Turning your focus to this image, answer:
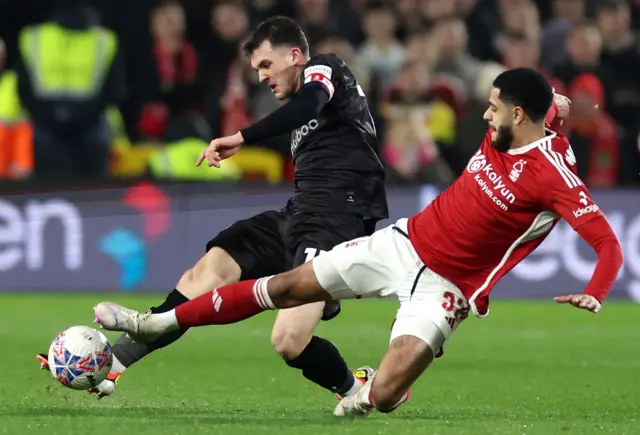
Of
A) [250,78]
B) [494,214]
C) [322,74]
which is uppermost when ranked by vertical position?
[322,74]

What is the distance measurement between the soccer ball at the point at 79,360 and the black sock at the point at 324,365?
0.94m

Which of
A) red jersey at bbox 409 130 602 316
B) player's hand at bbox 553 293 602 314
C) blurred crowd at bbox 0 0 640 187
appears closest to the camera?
player's hand at bbox 553 293 602 314

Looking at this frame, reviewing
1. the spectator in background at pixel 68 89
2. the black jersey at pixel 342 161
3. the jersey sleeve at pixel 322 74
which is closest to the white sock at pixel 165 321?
the black jersey at pixel 342 161

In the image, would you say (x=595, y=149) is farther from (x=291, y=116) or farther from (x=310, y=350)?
(x=291, y=116)

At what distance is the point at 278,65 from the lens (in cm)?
740

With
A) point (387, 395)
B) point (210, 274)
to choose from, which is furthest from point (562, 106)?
point (210, 274)

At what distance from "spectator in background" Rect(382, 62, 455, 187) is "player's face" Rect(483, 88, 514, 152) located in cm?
769

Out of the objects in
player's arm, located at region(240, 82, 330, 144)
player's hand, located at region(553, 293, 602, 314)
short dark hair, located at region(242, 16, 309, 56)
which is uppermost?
short dark hair, located at region(242, 16, 309, 56)

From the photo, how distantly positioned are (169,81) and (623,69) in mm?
4796

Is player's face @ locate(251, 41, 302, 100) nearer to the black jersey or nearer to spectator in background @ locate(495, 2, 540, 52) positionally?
the black jersey

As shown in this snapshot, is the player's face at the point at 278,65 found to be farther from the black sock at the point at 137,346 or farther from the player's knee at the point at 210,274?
the black sock at the point at 137,346

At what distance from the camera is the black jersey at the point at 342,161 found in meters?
7.37

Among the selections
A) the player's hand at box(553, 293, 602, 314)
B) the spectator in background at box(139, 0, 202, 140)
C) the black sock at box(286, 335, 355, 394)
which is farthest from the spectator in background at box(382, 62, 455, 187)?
the player's hand at box(553, 293, 602, 314)

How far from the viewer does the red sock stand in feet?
21.4
